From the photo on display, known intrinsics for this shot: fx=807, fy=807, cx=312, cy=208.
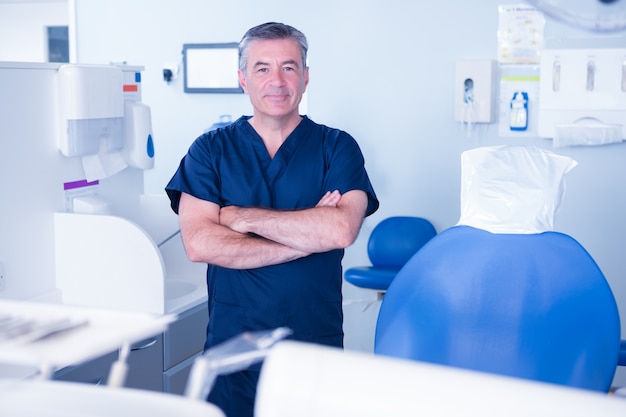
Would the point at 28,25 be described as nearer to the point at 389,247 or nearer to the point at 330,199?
the point at 389,247

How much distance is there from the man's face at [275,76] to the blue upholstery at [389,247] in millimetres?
1358

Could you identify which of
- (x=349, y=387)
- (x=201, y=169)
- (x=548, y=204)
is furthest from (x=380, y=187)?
(x=349, y=387)

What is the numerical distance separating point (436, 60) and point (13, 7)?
18.0 ft

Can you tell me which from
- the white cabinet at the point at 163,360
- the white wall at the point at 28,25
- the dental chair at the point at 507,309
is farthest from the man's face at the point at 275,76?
the white wall at the point at 28,25

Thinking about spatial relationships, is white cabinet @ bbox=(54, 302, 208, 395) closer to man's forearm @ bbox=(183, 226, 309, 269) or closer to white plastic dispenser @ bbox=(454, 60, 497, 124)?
man's forearm @ bbox=(183, 226, 309, 269)

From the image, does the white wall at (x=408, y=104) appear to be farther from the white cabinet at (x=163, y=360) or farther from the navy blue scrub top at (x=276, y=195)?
the navy blue scrub top at (x=276, y=195)

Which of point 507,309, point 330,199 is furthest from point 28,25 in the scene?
point 507,309

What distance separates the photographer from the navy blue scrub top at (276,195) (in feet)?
6.38

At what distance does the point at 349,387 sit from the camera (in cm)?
74

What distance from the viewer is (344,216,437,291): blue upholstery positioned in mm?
3285

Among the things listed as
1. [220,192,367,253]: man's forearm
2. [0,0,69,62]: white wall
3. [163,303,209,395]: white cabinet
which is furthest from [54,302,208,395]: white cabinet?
[0,0,69,62]: white wall

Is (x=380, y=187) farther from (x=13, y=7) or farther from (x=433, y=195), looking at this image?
(x=13, y=7)

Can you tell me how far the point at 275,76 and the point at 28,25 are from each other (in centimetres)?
619

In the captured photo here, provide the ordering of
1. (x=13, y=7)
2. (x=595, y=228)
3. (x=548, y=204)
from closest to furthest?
(x=548, y=204) < (x=595, y=228) < (x=13, y=7)
